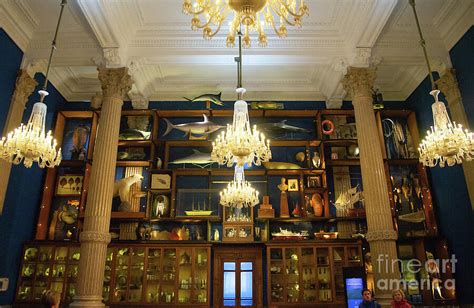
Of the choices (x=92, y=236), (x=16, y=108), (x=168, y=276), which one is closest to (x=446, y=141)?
(x=92, y=236)

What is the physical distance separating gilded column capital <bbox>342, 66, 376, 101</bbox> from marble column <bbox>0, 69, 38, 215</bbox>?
739 cm

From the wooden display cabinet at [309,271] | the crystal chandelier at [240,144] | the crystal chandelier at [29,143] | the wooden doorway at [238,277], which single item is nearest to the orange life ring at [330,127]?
the wooden display cabinet at [309,271]

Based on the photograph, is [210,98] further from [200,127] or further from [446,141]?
[446,141]

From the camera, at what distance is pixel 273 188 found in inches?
407

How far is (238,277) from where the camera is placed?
363 inches

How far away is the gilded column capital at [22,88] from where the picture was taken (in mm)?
8141

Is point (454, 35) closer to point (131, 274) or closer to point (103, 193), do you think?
point (103, 193)

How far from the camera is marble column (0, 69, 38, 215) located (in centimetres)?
776

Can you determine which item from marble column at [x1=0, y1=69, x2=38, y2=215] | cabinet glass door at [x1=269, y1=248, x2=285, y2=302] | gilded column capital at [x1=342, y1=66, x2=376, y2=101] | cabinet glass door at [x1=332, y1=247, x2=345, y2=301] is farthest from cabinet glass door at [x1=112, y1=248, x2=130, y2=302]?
gilded column capital at [x1=342, y1=66, x2=376, y2=101]

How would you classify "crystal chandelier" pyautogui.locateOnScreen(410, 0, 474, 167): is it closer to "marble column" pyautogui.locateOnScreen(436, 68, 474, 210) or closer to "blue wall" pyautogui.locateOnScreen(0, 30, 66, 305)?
"marble column" pyautogui.locateOnScreen(436, 68, 474, 210)

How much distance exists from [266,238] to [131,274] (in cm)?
354

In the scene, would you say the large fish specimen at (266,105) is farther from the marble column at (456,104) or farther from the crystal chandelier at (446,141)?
the crystal chandelier at (446,141)

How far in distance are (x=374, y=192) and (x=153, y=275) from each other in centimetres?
557

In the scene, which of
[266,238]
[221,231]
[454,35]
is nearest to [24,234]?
[221,231]
